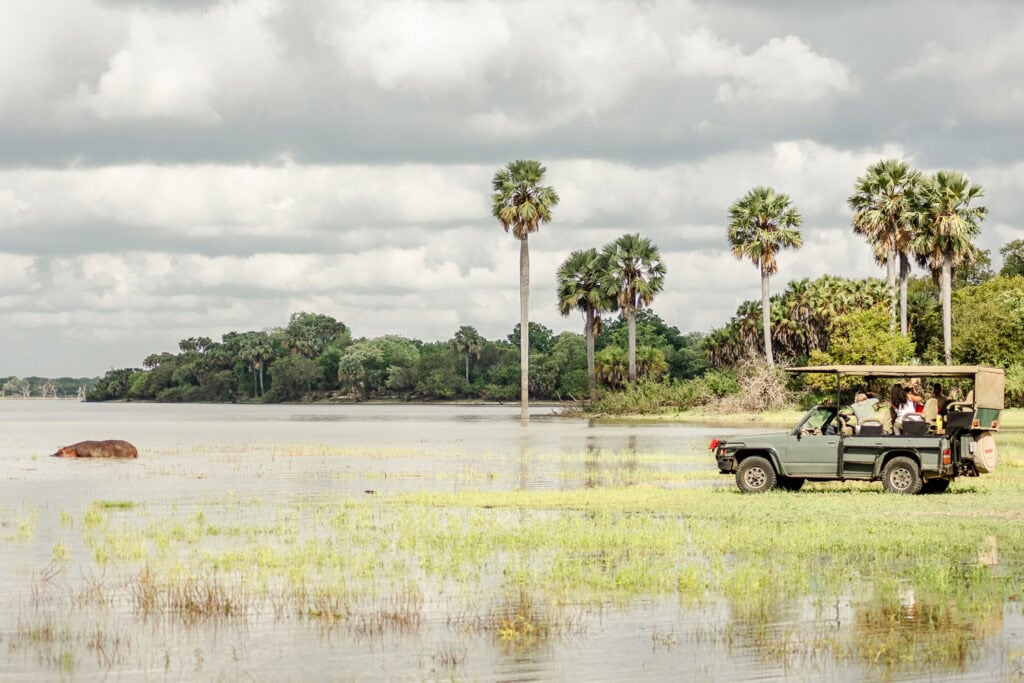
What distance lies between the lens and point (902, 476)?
2497 centimetres

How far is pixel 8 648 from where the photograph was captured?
12.1 metres

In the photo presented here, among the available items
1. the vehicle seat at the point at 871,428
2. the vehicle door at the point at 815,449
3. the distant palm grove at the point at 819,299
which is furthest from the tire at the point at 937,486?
the distant palm grove at the point at 819,299

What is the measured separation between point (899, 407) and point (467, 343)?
546 feet

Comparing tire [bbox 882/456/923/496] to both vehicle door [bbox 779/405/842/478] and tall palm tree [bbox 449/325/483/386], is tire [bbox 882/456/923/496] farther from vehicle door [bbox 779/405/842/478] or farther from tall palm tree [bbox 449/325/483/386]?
tall palm tree [bbox 449/325/483/386]

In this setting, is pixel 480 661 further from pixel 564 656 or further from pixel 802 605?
pixel 802 605

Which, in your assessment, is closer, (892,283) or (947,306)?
(947,306)

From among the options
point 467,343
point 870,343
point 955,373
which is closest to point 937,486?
point 955,373

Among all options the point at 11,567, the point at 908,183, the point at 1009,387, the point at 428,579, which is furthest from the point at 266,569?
the point at 908,183

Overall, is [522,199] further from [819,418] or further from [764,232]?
[819,418]

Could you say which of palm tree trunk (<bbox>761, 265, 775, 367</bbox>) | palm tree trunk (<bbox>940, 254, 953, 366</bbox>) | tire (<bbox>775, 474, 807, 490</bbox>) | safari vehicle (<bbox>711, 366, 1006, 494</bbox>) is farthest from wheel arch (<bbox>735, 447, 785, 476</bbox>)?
palm tree trunk (<bbox>761, 265, 775, 367</bbox>)

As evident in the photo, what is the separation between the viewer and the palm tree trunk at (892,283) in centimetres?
8597

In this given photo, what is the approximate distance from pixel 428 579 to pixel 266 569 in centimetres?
216

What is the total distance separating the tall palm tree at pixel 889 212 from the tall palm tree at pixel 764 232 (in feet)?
18.6

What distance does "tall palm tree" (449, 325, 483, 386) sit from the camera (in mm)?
190125
